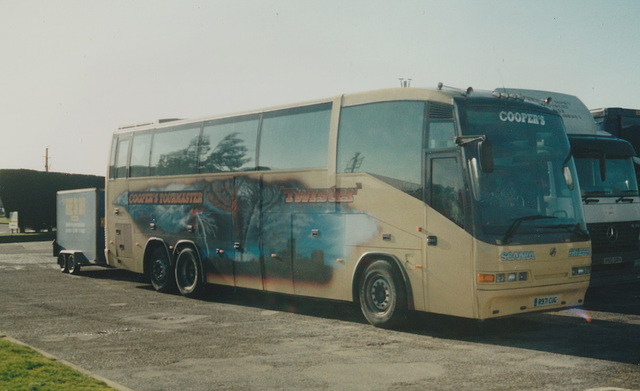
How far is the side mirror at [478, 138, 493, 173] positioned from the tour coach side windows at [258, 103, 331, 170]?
3355 millimetres

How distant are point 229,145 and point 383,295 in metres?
5.09

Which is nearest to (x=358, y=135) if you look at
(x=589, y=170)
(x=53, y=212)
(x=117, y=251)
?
(x=589, y=170)

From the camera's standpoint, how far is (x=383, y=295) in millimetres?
10891

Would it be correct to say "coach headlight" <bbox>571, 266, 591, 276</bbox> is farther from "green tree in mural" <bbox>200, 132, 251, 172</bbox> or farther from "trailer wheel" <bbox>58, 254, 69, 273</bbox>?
"trailer wheel" <bbox>58, 254, 69, 273</bbox>

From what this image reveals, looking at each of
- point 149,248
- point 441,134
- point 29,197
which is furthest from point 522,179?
point 29,197

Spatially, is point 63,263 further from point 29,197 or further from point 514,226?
point 29,197

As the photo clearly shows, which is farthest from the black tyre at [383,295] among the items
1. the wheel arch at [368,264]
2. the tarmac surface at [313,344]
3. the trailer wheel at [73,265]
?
the trailer wheel at [73,265]

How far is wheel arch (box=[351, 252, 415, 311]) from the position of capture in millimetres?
10398

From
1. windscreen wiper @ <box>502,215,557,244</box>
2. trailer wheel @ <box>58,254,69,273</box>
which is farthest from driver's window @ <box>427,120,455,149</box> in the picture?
trailer wheel @ <box>58,254,69,273</box>

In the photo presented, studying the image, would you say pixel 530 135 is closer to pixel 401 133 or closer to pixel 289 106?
pixel 401 133

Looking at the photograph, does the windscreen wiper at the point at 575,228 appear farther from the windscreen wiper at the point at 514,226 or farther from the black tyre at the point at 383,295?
the black tyre at the point at 383,295

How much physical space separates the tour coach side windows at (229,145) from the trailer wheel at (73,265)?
7627 millimetres

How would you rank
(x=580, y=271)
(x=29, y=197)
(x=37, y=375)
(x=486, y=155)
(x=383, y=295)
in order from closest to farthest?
1. (x=37, y=375)
2. (x=486, y=155)
3. (x=580, y=271)
4. (x=383, y=295)
5. (x=29, y=197)

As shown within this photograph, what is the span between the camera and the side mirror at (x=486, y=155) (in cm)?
923
